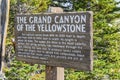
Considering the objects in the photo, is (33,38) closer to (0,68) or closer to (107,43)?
(0,68)

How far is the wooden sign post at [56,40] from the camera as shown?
150 inches

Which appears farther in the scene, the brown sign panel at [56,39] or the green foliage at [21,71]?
the green foliage at [21,71]

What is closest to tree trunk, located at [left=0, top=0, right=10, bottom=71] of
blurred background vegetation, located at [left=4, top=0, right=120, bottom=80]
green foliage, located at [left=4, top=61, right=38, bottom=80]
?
blurred background vegetation, located at [left=4, top=0, right=120, bottom=80]

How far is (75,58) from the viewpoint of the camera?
3883 mm

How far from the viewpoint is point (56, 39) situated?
409 cm

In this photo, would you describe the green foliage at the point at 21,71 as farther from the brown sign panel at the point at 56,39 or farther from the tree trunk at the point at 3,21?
the brown sign panel at the point at 56,39

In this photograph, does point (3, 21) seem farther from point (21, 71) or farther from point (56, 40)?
point (56, 40)

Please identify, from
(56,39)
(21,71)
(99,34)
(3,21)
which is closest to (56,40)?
(56,39)

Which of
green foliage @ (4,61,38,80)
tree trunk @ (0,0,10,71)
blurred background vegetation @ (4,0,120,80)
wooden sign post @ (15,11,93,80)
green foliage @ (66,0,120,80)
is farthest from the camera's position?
green foliage @ (66,0,120,80)

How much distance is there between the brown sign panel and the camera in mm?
3820

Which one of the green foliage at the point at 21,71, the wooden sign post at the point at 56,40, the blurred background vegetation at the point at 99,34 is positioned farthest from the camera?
the blurred background vegetation at the point at 99,34

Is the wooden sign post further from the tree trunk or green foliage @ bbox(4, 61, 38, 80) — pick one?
the tree trunk

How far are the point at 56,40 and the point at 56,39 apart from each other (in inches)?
0.5

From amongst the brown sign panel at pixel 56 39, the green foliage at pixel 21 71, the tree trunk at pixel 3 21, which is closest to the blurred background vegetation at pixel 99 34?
the tree trunk at pixel 3 21
